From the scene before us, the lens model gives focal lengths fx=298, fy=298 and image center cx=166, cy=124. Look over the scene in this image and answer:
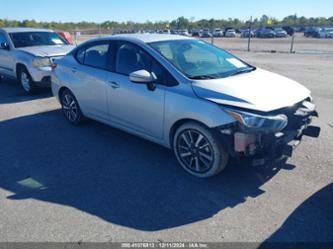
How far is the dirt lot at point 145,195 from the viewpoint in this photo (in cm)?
277

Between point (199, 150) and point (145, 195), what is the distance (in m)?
0.84

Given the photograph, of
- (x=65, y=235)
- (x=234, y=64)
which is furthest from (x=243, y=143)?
(x=65, y=235)

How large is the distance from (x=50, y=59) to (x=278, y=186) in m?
6.47

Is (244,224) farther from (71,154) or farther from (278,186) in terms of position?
(71,154)

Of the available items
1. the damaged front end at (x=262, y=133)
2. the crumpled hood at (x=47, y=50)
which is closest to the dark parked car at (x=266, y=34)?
the crumpled hood at (x=47, y=50)

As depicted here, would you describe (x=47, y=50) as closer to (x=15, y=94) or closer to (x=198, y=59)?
(x=15, y=94)

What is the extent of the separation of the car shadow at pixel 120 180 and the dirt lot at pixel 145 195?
0.04 ft

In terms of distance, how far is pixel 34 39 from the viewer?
28.7 feet

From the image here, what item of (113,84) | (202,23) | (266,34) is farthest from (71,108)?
(202,23)

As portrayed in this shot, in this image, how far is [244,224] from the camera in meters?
2.84

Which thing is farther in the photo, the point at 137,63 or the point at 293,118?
the point at 137,63

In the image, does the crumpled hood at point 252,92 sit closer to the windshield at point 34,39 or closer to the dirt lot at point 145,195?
the dirt lot at point 145,195

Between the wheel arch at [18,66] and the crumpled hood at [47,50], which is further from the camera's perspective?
the wheel arch at [18,66]

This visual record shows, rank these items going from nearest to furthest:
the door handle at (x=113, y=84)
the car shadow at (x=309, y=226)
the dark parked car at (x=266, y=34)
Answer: the car shadow at (x=309, y=226) → the door handle at (x=113, y=84) → the dark parked car at (x=266, y=34)
